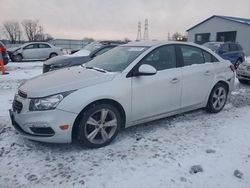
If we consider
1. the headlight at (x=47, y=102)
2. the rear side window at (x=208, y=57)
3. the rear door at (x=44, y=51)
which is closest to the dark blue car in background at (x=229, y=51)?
the rear side window at (x=208, y=57)

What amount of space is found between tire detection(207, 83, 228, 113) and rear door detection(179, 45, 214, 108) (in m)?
0.25

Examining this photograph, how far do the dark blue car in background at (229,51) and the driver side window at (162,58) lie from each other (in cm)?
903

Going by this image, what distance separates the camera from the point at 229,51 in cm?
1284

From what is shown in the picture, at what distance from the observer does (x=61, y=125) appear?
3.28 meters

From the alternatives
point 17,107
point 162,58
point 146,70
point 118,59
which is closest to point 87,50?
point 118,59

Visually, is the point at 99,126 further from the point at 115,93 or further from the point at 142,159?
the point at 142,159

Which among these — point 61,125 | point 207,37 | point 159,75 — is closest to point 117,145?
point 61,125

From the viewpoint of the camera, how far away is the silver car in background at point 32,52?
17125mm

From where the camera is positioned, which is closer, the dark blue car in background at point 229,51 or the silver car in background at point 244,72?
the silver car in background at point 244,72

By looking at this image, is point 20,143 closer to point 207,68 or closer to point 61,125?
point 61,125

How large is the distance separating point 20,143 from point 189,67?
3329 millimetres

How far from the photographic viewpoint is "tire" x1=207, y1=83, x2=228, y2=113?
16.8ft

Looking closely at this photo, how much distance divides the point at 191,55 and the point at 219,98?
4.25 ft

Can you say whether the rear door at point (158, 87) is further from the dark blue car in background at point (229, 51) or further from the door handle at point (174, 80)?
the dark blue car in background at point (229, 51)
